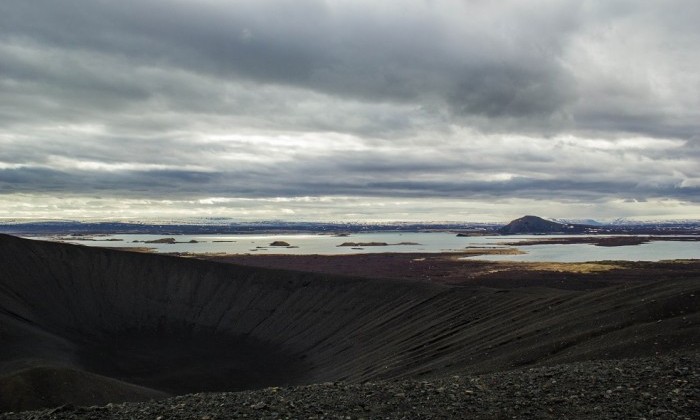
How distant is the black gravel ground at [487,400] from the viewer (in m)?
10.9

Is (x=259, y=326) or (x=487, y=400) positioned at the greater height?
(x=487, y=400)

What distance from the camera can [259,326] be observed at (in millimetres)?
53000

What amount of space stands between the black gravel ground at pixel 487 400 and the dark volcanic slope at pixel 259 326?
4835 mm

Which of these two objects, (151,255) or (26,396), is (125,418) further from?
(151,255)

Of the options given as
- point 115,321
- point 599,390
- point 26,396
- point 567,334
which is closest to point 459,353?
point 567,334

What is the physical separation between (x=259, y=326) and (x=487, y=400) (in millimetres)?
43673

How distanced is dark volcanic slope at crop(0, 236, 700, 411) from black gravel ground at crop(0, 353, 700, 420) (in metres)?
4.84

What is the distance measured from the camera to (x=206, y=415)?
11.9 m

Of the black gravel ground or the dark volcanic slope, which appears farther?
the dark volcanic slope

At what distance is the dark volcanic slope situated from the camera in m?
22.5

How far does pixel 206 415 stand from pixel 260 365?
3109cm

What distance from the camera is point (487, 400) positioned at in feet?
39.2

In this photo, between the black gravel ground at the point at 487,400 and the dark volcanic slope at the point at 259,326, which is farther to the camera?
the dark volcanic slope at the point at 259,326

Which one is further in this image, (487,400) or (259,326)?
(259,326)
